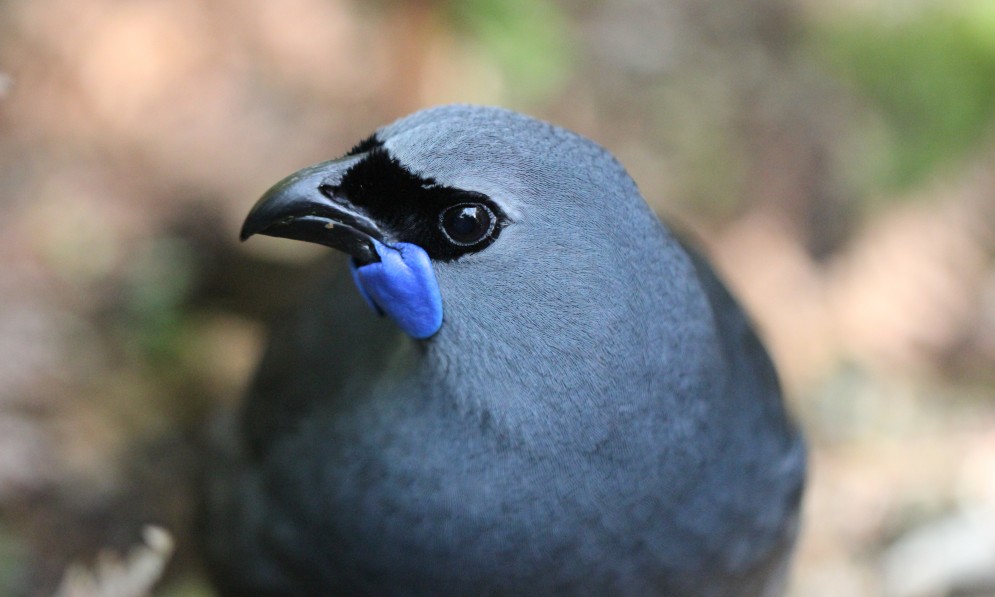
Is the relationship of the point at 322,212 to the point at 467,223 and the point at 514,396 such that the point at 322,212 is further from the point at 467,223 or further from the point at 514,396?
the point at 514,396

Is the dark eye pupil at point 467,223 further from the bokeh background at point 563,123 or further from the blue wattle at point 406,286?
the bokeh background at point 563,123

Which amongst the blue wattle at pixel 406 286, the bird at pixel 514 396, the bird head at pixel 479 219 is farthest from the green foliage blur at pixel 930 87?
the blue wattle at pixel 406 286

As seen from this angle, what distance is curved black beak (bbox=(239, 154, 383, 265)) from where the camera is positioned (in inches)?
86.3

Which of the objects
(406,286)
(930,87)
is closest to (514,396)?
(406,286)

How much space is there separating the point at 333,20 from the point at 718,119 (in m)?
1.94

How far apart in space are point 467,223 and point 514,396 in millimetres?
392

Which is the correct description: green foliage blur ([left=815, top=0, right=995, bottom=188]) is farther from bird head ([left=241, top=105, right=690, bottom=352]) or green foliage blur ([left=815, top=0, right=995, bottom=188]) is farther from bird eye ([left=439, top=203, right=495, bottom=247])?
bird eye ([left=439, top=203, right=495, bottom=247])

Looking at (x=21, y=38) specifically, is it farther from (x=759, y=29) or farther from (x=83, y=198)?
(x=759, y=29)

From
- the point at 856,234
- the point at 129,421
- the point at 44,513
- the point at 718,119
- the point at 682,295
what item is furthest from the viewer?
the point at 718,119

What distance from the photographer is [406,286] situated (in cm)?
222

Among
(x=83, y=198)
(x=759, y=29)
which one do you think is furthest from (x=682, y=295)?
(x=759, y=29)

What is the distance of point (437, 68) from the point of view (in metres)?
4.97

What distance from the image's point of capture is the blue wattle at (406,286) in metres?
2.20

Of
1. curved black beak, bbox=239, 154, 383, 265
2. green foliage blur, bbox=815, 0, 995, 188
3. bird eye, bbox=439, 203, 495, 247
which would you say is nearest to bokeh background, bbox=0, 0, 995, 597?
green foliage blur, bbox=815, 0, 995, 188
